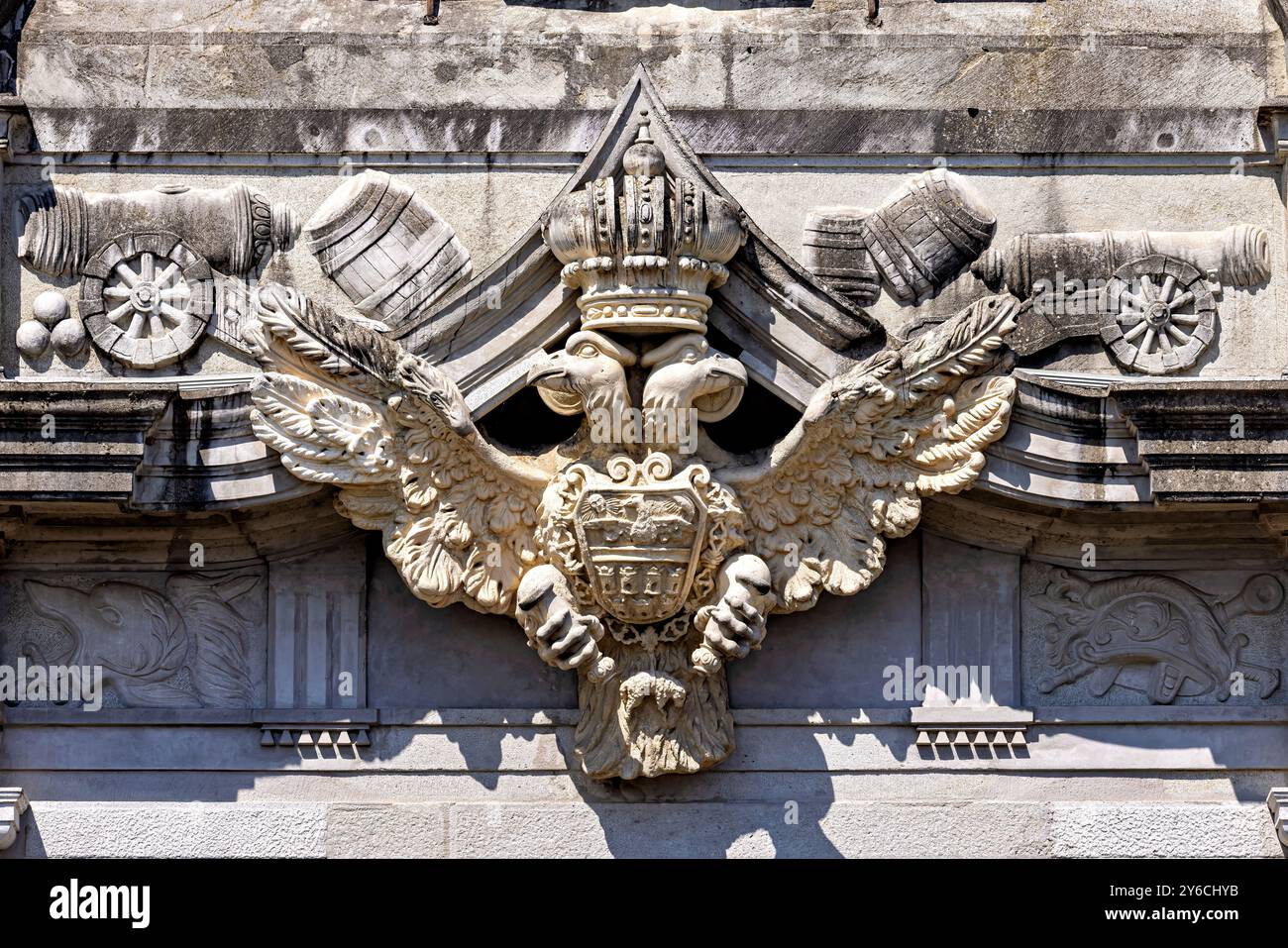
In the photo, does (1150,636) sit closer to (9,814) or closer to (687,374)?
(687,374)

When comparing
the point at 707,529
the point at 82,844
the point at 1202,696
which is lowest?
the point at 82,844

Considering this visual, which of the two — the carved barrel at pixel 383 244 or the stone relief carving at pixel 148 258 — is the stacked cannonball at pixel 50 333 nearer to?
the stone relief carving at pixel 148 258

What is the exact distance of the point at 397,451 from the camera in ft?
28.5

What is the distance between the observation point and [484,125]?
912 centimetres

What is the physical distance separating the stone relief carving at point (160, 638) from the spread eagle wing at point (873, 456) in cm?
197

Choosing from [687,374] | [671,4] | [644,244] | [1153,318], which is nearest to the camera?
[644,244]

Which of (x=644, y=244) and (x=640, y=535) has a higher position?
(x=644, y=244)

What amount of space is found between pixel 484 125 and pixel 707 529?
1.79 m

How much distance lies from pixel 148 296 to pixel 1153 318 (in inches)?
149

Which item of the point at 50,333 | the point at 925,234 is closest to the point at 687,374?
the point at 925,234

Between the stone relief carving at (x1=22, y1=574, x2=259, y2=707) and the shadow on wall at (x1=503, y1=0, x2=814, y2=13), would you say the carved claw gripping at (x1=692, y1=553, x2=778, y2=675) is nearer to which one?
the stone relief carving at (x1=22, y1=574, x2=259, y2=707)

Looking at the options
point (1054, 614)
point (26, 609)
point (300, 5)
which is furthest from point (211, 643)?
point (1054, 614)

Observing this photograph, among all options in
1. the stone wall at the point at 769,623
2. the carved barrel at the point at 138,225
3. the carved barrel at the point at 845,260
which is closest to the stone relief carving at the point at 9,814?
the stone wall at the point at 769,623

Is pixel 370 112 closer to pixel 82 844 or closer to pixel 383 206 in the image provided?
pixel 383 206
